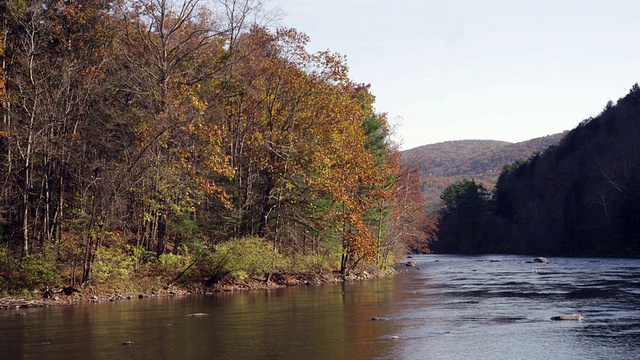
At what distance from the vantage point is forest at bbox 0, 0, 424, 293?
3125 cm

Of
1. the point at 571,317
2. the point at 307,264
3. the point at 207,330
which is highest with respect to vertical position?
the point at 307,264

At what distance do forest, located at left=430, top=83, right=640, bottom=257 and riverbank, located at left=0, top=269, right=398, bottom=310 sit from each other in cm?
5120

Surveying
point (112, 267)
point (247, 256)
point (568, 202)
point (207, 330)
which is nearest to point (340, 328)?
point (207, 330)

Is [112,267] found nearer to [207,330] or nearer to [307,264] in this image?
[207,330]

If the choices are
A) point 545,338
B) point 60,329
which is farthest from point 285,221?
point 545,338

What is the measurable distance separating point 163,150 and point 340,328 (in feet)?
62.7

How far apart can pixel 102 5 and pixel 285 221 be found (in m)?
17.3

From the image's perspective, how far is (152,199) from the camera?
33.2m

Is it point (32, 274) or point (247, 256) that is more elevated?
point (247, 256)

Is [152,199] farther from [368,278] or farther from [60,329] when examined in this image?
[368,278]

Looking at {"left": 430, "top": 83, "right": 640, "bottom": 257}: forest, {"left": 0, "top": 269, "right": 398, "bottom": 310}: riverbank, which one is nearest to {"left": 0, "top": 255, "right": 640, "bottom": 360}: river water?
{"left": 0, "top": 269, "right": 398, "bottom": 310}: riverbank

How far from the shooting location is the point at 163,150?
34.9 m

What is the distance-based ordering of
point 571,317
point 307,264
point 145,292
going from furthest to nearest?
point 307,264 → point 145,292 → point 571,317

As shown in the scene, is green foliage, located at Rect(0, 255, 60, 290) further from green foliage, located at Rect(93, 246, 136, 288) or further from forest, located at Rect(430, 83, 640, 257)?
forest, located at Rect(430, 83, 640, 257)
